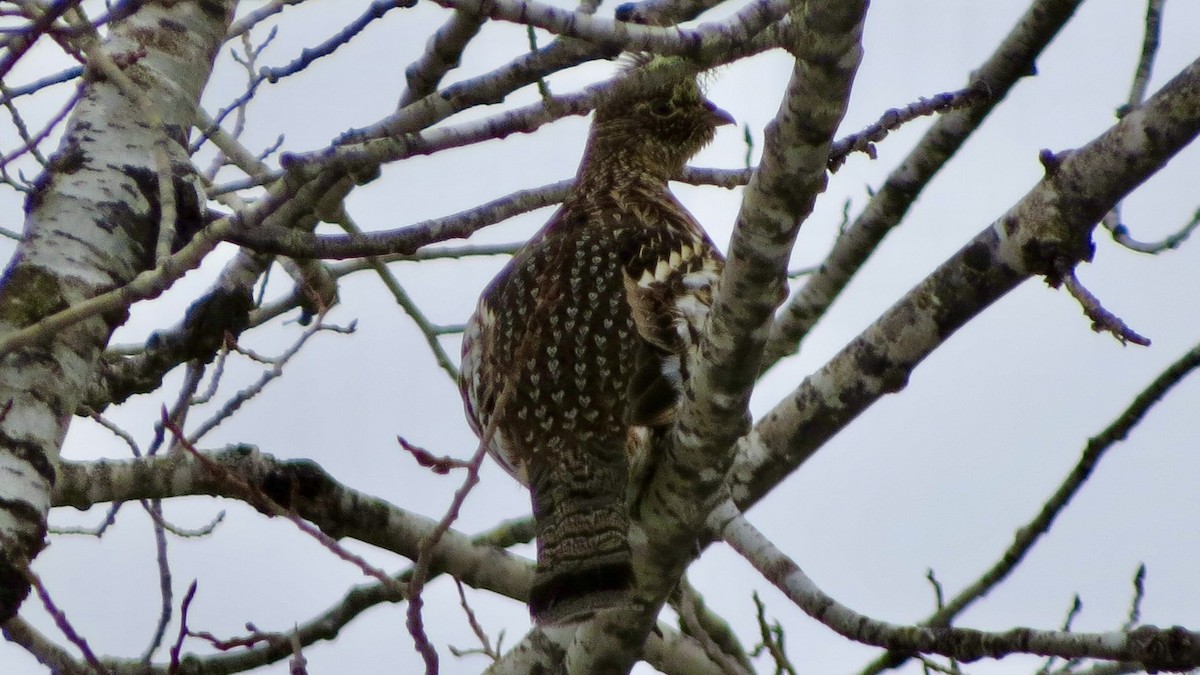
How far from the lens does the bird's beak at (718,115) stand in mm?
6371

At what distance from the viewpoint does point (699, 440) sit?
11.1ft

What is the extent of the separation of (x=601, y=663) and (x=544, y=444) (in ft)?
2.42

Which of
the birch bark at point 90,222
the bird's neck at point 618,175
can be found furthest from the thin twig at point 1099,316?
the bird's neck at point 618,175

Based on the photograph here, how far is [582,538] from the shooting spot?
4.00 m

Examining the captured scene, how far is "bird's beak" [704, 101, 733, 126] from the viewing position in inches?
251

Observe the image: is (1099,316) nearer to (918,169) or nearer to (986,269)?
(986,269)

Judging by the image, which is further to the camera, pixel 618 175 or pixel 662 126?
pixel 662 126

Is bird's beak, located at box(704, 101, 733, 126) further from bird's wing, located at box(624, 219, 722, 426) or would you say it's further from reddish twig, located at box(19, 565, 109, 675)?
reddish twig, located at box(19, 565, 109, 675)

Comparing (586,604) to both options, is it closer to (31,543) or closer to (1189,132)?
(31,543)

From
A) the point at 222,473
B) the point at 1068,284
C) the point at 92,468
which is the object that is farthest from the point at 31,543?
the point at 1068,284

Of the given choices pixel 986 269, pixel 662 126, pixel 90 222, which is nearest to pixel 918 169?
pixel 986 269

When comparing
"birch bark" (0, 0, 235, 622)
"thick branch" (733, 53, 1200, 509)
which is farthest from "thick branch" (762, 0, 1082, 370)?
"birch bark" (0, 0, 235, 622)

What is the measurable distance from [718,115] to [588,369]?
7.81 ft

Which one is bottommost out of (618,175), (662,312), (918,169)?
(662,312)
